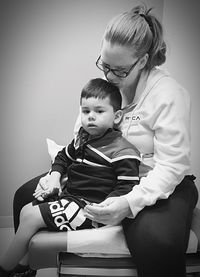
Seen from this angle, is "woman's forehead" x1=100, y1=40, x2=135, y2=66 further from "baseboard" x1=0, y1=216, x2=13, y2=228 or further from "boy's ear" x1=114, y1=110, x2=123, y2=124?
"baseboard" x1=0, y1=216, x2=13, y2=228

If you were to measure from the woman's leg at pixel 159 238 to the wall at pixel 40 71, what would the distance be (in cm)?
123

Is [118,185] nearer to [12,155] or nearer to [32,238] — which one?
[32,238]

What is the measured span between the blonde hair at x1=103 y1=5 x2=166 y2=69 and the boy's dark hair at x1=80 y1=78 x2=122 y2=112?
0.56 ft

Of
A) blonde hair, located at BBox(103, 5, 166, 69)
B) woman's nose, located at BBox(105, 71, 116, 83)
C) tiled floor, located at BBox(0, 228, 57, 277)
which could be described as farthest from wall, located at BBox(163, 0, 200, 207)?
tiled floor, located at BBox(0, 228, 57, 277)

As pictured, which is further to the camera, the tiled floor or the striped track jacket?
the tiled floor

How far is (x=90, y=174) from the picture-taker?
136 cm

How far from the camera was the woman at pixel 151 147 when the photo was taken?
113cm

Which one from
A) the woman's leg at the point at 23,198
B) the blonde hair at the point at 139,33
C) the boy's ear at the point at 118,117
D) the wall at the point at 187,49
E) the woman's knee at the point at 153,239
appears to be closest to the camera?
the woman's knee at the point at 153,239

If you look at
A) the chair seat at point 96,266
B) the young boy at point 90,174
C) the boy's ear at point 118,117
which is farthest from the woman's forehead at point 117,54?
the chair seat at point 96,266

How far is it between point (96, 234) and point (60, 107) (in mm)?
1218

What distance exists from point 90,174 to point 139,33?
592mm

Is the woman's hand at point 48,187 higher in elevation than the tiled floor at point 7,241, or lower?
higher

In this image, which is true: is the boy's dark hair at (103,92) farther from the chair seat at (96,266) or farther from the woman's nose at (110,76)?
the chair seat at (96,266)

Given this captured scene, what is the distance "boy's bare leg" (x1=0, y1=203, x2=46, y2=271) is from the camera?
126 centimetres
